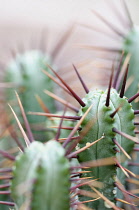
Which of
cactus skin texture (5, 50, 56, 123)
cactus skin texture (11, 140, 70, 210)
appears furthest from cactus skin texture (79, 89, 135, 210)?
cactus skin texture (5, 50, 56, 123)

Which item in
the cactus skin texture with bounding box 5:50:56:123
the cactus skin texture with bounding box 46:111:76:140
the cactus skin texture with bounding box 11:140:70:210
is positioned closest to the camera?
the cactus skin texture with bounding box 11:140:70:210

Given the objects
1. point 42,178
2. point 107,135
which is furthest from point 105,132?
point 42,178

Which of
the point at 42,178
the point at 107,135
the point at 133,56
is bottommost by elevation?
the point at 42,178

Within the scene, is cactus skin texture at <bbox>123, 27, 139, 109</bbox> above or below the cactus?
above

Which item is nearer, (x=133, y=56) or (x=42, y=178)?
(x=42, y=178)

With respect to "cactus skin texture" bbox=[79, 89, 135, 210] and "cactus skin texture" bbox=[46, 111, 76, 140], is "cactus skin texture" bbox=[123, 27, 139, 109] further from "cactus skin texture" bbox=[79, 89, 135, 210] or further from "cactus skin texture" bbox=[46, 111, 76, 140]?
"cactus skin texture" bbox=[79, 89, 135, 210]

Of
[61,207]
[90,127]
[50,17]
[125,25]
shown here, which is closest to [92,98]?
[90,127]

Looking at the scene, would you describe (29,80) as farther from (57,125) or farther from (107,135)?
(107,135)
